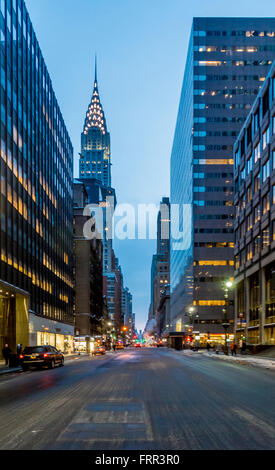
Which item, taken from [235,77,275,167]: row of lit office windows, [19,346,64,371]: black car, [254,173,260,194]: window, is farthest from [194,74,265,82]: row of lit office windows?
[19,346,64,371]: black car

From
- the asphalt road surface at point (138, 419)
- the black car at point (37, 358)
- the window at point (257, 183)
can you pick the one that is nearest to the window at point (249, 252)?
the window at point (257, 183)

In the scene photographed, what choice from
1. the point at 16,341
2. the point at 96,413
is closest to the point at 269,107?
the point at 16,341

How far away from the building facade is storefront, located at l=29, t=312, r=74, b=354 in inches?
1027

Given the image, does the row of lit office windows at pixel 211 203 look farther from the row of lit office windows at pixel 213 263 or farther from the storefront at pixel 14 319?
the storefront at pixel 14 319

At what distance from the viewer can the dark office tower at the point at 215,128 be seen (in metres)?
121

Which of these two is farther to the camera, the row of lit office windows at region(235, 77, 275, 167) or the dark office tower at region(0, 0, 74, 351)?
the row of lit office windows at region(235, 77, 275, 167)

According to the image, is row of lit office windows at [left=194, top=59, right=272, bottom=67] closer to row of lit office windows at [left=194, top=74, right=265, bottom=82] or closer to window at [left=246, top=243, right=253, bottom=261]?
row of lit office windows at [left=194, top=74, right=265, bottom=82]

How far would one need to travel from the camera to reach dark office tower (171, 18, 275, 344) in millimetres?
121062

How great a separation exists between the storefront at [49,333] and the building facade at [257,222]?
2608cm

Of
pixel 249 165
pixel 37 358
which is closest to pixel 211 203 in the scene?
pixel 249 165

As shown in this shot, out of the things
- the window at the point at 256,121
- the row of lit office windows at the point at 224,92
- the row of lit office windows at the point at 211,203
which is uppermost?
the row of lit office windows at the point at 224,92

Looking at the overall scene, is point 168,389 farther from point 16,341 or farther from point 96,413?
point 16,341

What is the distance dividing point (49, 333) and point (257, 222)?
32.3m

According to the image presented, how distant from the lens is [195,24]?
128750mm
